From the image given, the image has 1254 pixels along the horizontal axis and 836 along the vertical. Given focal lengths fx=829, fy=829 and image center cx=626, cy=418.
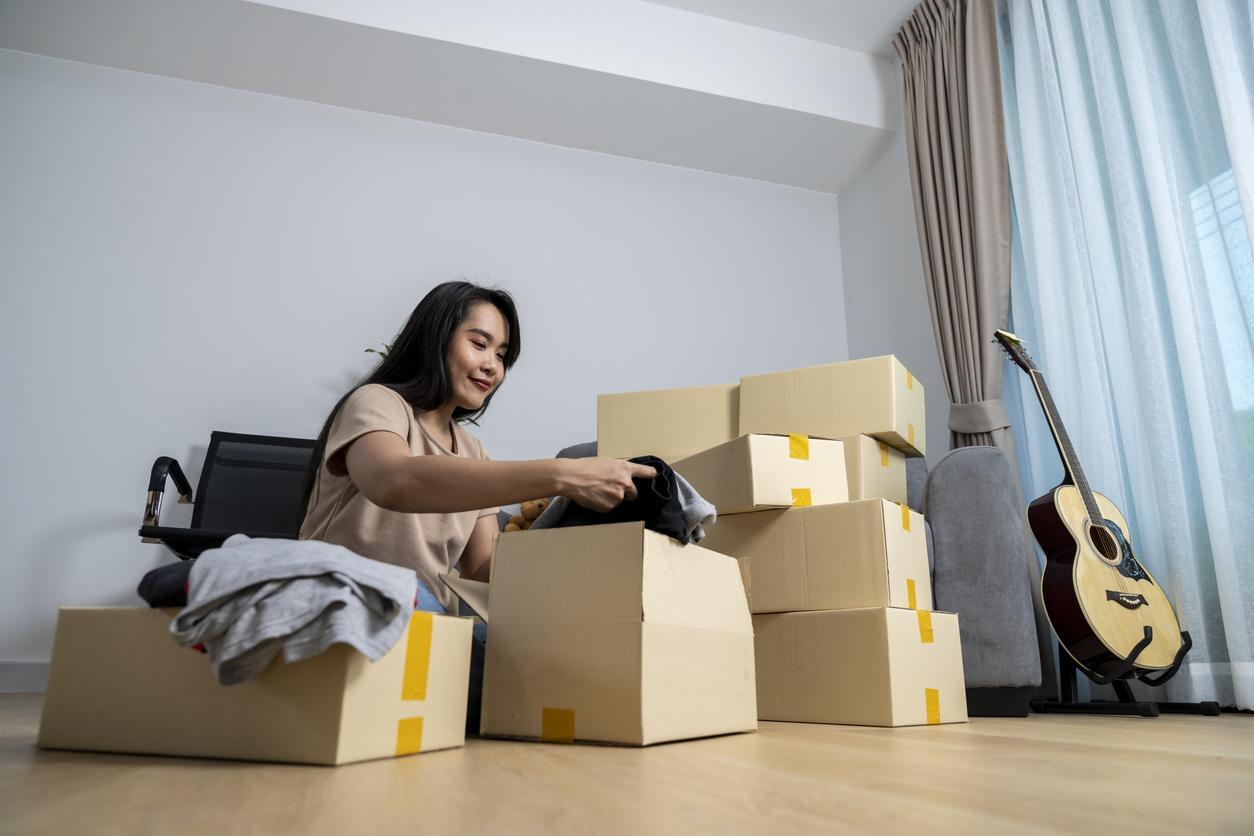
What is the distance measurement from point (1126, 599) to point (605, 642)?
128cm

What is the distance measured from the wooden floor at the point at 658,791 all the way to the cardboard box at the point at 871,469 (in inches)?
27.3

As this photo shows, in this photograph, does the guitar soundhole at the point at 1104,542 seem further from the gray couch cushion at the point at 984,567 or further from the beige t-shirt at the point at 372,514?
the beige t-shirt at the point at 372,514

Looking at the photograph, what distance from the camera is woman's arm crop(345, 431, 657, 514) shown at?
1008mm

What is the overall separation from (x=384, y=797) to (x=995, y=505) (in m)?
1.51

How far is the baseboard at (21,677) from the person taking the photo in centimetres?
237

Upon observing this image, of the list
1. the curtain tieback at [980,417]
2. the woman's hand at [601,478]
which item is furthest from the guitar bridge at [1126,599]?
the woman's hand at [601,478]

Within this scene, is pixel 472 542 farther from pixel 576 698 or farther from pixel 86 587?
pixel 86 587

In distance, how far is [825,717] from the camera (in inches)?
53.8

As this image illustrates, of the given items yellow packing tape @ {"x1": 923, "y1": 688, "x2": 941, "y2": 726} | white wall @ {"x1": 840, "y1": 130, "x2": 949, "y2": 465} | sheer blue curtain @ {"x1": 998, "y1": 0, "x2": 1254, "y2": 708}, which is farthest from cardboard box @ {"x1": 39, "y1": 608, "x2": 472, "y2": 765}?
white wall @ {"x1": 840, "y1": 130, "x2": 949, "y2": 465}

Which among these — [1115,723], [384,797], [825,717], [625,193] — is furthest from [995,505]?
[625,193]

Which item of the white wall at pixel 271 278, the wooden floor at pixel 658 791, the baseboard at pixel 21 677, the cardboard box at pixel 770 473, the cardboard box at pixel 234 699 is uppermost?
the white wall at pixel 271 278

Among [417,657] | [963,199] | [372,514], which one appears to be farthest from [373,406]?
[963,199]

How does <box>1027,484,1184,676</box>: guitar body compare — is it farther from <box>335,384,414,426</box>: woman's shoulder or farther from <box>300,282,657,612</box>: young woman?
<box>335,384,414,426</box>: woman's shoulder

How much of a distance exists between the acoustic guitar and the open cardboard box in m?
0.93
